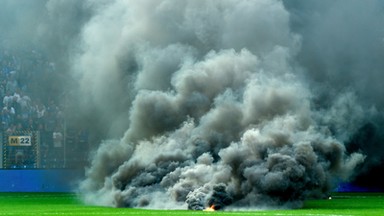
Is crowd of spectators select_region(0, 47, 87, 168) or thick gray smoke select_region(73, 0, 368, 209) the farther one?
crowd of spectators select_region(0, 47, 87, 168)

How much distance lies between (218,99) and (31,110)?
98.8 ft

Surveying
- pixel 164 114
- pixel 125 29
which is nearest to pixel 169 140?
pixel 164 114

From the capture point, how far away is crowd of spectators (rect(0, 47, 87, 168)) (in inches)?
3292

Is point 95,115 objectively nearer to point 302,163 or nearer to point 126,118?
point 126,118

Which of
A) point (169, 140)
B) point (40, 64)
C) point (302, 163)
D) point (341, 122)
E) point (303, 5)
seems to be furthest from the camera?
point (40, 64)

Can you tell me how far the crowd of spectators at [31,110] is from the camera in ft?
274

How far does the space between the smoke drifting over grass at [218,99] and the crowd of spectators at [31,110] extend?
15.9 ft

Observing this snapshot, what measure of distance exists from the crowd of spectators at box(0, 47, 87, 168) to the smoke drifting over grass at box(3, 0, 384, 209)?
4.84 m

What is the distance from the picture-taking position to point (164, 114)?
6756 cm

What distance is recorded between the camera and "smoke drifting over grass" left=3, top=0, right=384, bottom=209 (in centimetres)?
5716

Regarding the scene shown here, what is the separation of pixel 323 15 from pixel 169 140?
22.9 metres

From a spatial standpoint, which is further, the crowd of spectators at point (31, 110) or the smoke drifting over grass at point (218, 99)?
the crowd of spectators at point (31, 110)

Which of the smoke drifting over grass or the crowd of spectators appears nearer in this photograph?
the smoke drifting over grass

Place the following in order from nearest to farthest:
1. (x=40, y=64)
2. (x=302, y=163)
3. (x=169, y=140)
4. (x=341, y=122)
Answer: (x=302, y=163) < (x=169, y=140) < (x=341, y=122) < (x=40, y=64)
